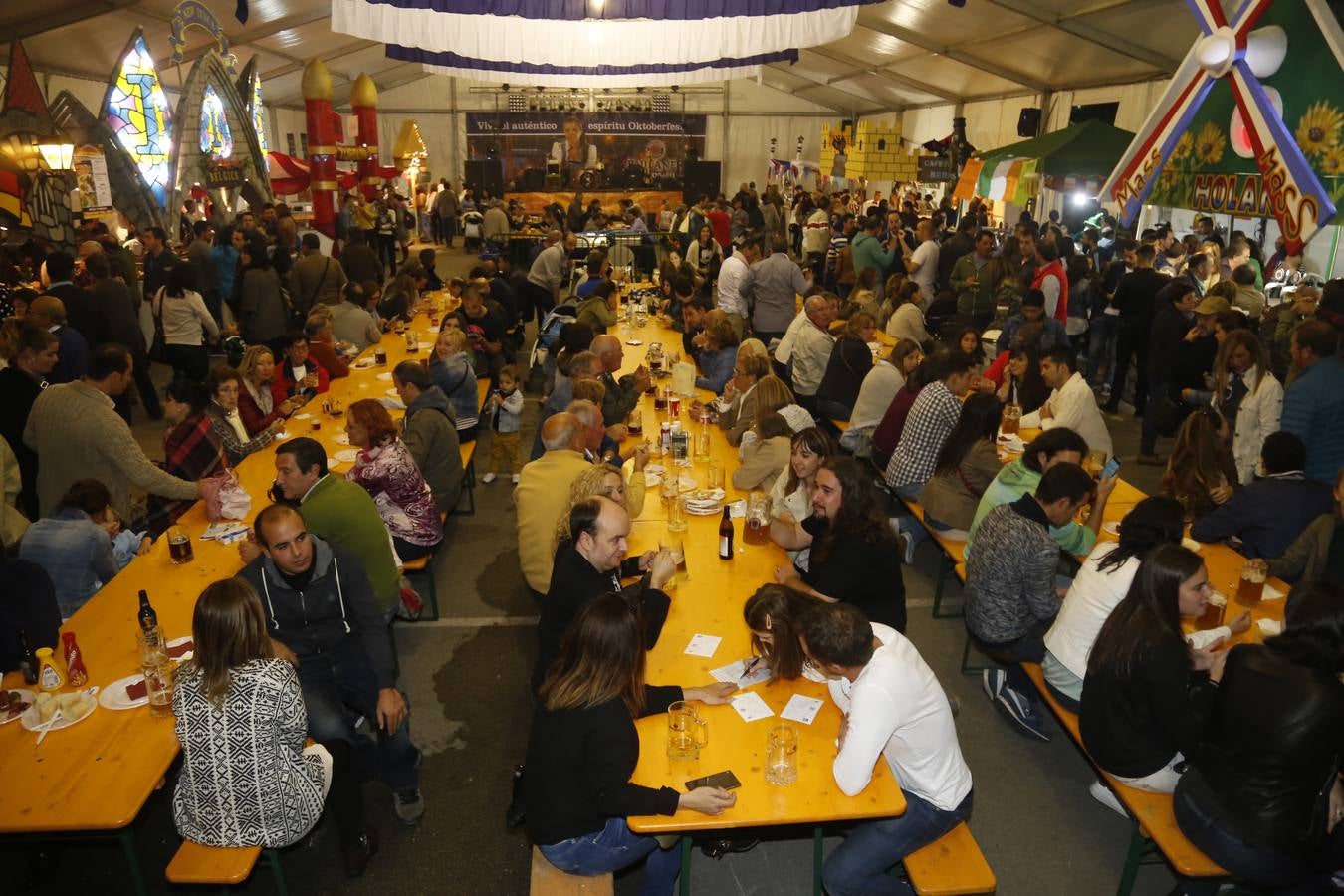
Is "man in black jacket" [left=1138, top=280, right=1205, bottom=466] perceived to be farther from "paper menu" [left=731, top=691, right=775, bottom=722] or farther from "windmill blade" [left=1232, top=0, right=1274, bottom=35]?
"paper menu" [left=731, top=691, right=775, bottom=722]

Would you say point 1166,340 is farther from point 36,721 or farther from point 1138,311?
point 36,721

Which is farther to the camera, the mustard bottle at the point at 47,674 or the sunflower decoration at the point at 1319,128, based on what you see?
the sunflower decoration at the point at 1319,128

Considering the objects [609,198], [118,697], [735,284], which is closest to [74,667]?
[118,697]

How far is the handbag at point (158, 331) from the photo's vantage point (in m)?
7.73

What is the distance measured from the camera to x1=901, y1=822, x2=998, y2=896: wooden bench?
2695 millimetres

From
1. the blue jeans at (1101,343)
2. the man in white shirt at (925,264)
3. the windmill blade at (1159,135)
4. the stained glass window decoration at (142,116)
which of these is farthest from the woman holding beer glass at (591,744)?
the stained glass window decoration at (142,116)

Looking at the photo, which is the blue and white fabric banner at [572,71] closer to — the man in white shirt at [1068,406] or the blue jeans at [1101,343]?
the man in white shirt at [1068,406]

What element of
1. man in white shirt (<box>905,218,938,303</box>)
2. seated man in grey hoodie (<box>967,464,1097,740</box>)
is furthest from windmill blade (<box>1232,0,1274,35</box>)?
man in white shirt (<box>905,218,938,303</box>)

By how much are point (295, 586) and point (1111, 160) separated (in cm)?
916

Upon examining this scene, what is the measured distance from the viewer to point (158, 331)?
9.70 m

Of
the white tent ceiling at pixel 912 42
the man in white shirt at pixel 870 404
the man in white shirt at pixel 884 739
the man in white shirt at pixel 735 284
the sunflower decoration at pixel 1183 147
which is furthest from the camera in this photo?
the white tent ceiling at pixel 912 42

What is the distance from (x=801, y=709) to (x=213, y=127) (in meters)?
15.1

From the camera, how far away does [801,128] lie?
88.0ft

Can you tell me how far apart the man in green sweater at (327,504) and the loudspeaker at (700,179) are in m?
21.9
